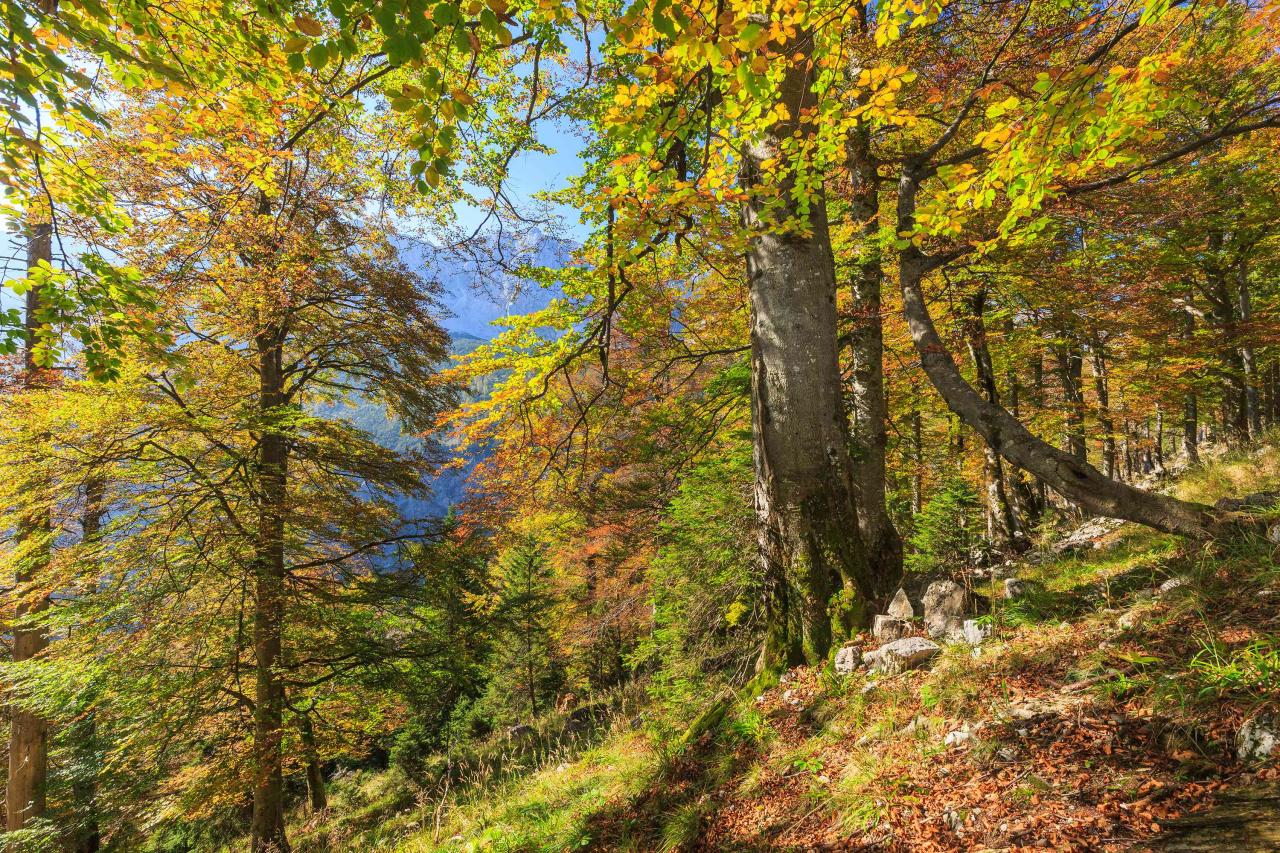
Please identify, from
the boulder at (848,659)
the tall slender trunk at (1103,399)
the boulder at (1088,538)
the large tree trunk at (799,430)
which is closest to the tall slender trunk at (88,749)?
the large tree trunk at (799,430)

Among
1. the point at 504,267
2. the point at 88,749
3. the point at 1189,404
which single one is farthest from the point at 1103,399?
the point at 88,749

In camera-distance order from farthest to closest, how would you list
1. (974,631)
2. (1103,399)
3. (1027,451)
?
1. (1103,399)
2. (1027,451)
3. (974,631)

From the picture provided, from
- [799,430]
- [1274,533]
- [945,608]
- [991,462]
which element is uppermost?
[799,430]

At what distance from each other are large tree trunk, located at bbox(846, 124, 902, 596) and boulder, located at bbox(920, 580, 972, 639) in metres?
0.92

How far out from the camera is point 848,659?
3225 millimetres

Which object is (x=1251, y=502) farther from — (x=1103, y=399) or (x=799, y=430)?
(x=1103, y=399)

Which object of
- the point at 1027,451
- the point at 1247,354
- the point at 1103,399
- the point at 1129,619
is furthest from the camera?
the point at 1103,399

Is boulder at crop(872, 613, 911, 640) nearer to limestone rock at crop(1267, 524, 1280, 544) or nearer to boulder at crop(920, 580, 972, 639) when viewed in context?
boulder at crop(920, 580, 972, 639)

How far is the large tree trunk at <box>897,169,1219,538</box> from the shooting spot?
9.06ft

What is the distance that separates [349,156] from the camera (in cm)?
587

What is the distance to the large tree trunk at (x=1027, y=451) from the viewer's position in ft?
9.06

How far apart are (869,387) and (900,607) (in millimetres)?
2918

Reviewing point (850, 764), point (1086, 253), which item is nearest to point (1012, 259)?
point (1086, 253)

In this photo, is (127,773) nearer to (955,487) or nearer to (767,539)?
(767,539)
